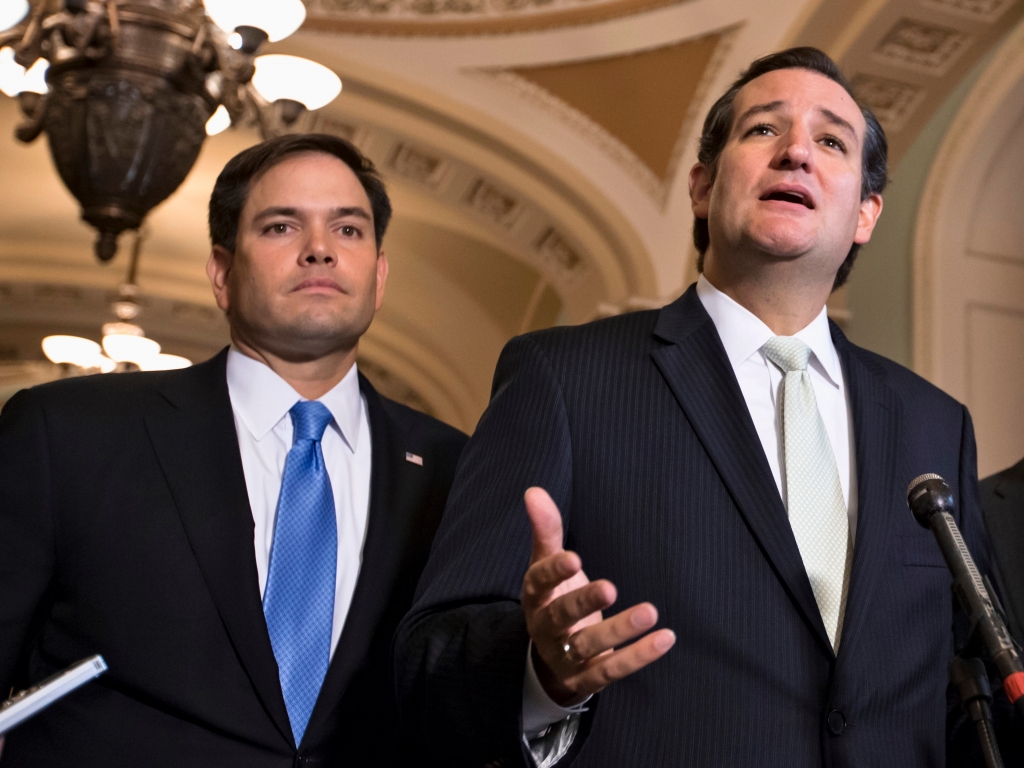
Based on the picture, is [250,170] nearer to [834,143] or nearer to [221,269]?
[221,269]

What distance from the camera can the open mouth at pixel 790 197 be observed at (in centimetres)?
180

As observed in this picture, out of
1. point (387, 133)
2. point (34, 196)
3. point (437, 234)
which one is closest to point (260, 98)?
point (387, 133)

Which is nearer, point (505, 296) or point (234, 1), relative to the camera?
point (234, 1)

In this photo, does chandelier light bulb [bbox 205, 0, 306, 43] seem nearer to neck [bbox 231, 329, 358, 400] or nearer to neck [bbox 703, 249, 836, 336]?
neck [bbox 231, 329, 358, 400]

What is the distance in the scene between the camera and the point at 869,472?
163 cm

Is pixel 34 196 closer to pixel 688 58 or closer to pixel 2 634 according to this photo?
pixel 688 58

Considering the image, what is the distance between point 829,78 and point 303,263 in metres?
1.00

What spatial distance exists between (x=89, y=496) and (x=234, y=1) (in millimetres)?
2983

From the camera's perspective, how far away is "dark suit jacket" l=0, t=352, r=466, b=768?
68.8 inches

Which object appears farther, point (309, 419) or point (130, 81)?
point (130, 81)

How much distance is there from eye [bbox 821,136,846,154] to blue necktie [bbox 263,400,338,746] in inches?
39.2

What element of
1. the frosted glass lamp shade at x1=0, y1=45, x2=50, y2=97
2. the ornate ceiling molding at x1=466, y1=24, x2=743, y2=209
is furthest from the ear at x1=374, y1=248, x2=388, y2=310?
the ornate ceiling molding at x1=466, y1=24, x2=743, y2=209

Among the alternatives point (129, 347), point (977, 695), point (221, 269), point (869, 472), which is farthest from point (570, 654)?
point (129, 347)

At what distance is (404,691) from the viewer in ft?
4.69
